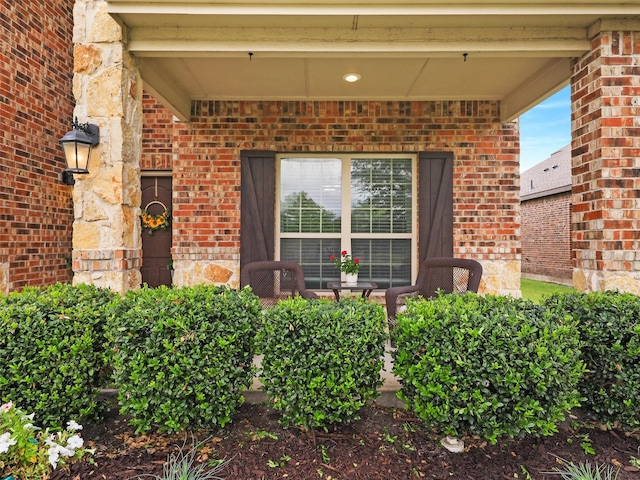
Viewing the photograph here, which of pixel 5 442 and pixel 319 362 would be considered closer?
pixel 5 442

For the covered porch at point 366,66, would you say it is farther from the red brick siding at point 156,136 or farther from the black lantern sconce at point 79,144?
the red brick siding at point 156,136

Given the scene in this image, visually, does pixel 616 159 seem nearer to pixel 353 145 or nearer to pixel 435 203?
pixel 435 203

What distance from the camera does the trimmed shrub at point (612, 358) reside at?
1.90 metres

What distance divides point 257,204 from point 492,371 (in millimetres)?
3485

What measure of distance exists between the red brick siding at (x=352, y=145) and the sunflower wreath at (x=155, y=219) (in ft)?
2.55

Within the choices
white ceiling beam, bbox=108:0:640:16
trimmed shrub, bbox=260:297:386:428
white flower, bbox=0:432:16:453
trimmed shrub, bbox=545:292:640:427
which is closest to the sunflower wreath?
white ceiling beam, bbox=108:0:640:16

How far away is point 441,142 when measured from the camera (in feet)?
15.3

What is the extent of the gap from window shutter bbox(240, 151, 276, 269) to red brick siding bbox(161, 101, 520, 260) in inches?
3.8

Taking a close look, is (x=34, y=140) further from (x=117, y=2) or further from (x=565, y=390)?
(x=565, y=390)

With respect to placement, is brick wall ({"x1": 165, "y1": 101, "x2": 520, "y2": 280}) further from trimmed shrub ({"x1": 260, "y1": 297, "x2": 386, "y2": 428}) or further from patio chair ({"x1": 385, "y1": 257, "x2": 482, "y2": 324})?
trimmed shrub ({"x1": 260, "y1": 297, "x2": 386, "y2": 428})

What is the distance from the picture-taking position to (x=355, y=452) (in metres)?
1.86

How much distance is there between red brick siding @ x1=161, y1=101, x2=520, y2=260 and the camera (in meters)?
4.65

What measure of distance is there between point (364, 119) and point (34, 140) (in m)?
3.74

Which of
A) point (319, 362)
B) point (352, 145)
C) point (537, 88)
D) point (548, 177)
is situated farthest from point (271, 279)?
point (548, 177)
